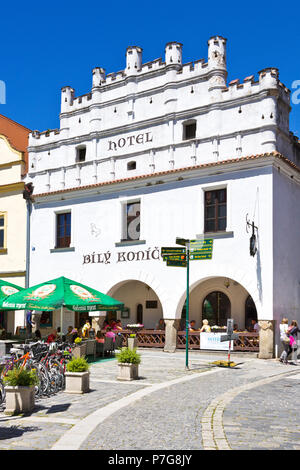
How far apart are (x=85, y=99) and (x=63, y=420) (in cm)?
2137

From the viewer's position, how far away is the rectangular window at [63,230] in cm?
2808

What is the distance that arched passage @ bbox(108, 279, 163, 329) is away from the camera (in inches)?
1052

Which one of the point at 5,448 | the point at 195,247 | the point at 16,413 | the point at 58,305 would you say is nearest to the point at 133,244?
the point at 195,247

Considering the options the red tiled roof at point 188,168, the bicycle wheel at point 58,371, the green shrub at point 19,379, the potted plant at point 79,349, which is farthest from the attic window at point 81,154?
the green shrub at point 19,379

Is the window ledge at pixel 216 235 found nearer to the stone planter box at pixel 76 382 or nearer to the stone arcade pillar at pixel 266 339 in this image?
the stone arcade pillar at pixel 266 339

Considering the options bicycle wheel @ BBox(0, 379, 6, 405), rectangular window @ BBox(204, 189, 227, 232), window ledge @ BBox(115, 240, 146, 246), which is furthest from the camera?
window ledge @ BBox(115, 240, 146, 246)

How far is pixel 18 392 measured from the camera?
10297 mm

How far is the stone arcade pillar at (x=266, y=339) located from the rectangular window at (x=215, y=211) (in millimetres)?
4276

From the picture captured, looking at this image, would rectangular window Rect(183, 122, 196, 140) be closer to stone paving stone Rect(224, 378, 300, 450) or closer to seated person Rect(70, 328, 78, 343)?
seated person Rect(70, 328, 78, 343)

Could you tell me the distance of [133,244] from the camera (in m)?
25.0

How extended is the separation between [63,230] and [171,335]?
8.51 metres

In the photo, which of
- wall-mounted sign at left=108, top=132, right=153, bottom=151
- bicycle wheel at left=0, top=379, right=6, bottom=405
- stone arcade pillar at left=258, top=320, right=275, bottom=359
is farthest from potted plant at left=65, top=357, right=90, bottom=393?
wall-mounted sign at left=108, top=132, right=153, bottom=151

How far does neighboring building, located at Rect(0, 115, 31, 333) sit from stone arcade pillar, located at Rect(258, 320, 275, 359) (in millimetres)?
13600

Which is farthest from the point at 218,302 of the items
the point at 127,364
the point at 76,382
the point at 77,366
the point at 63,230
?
the point at 76,382
